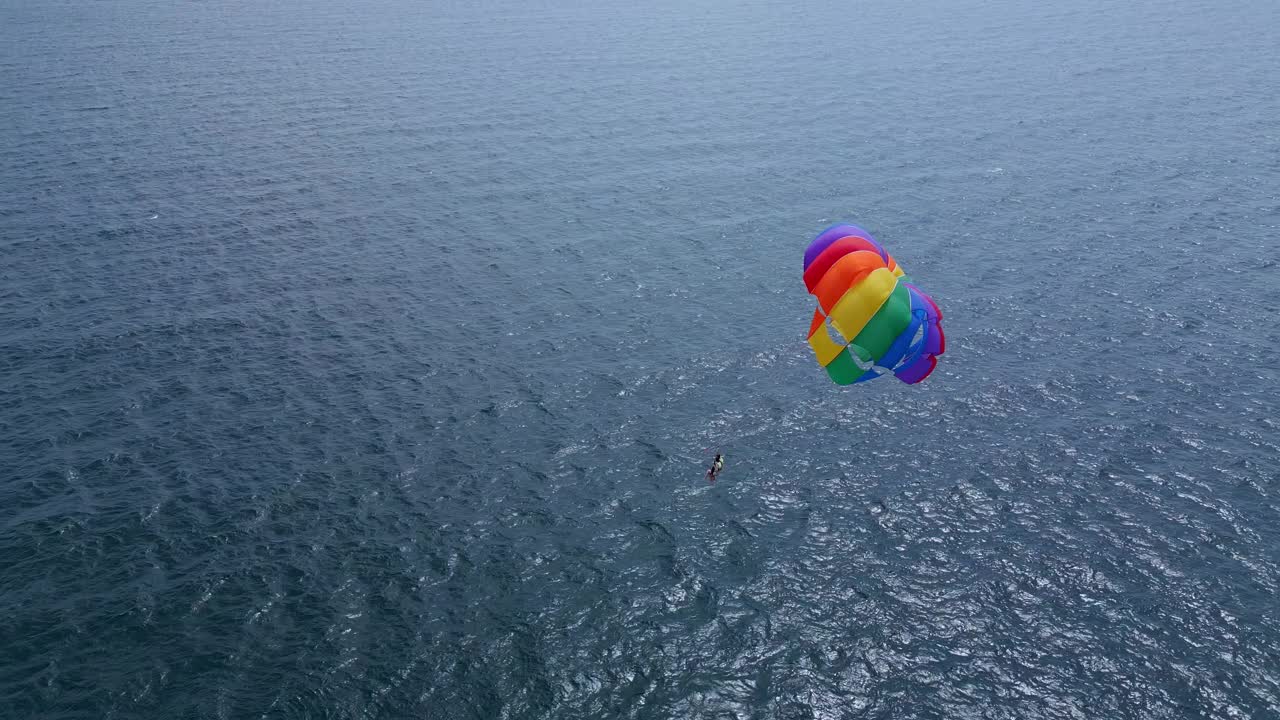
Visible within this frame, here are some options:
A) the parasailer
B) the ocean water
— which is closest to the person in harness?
the ocean water

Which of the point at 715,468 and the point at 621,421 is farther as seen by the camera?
the point at 621,421

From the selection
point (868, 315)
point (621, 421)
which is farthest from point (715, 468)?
point (868, 315)

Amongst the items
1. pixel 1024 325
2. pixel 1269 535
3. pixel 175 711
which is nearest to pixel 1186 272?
pixel 1024 325

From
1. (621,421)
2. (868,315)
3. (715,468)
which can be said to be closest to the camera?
(868,315)

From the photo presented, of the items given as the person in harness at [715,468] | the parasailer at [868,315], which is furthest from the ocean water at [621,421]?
the parasailer at [868,315]

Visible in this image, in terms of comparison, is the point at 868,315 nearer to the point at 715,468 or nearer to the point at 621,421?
the point at 715,468

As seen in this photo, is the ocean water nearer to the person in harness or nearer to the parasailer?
the person in harness
